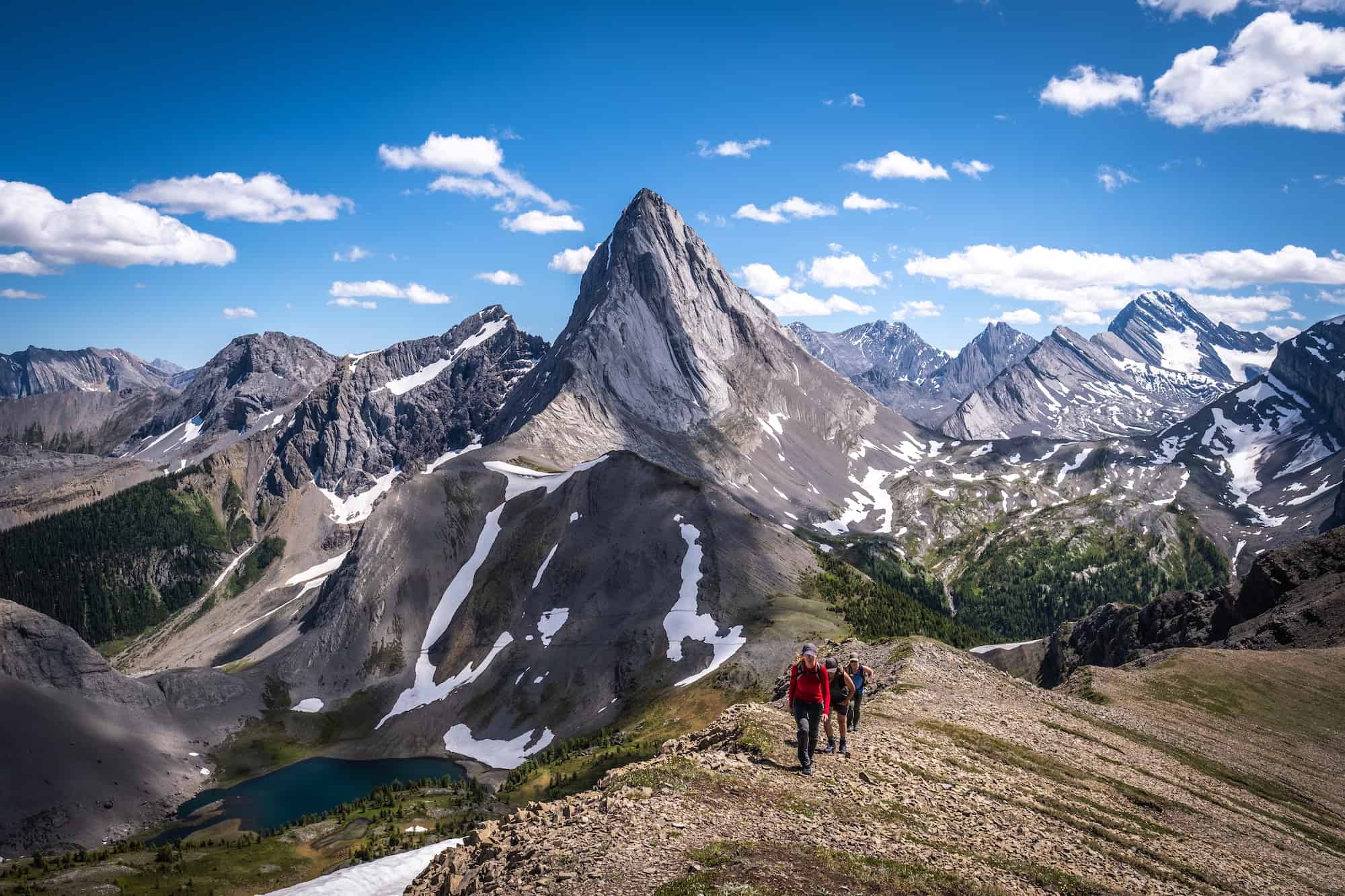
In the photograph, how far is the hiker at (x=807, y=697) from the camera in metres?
24.9

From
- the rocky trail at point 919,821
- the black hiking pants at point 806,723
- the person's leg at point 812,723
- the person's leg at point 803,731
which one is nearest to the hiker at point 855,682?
the rocky trail at point 919,821

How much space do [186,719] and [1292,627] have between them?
170 m

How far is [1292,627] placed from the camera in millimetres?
89375

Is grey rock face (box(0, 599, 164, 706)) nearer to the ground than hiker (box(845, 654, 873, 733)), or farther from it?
nearer to the ground

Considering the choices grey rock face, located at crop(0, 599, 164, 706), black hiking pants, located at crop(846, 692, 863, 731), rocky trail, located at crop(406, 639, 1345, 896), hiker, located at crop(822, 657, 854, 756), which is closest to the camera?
rocky trail, located at crop(406, 639, 1345, 896)

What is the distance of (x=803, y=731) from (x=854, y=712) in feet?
21.8

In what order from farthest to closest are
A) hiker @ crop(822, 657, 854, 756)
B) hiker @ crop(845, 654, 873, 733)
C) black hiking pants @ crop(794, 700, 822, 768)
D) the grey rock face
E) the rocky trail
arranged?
the grey rock face < hiker @ crop(845, 654, 873, 733) < hiker @ crop(822, 657, 854, 756) < black hiking pants @ crop(794, 700, 822, 768) < the rocky trail

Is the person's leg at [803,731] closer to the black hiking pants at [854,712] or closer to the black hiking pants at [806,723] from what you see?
the black hiking pants at [806,723]

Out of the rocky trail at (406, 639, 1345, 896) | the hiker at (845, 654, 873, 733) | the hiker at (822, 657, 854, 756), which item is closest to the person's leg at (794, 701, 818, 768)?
Answer: the rocky trail at (406, 639, 1345, 896)

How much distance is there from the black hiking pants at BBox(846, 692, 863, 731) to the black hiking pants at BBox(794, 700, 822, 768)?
4638 millimetres

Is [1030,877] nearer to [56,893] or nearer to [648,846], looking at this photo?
[648,846]

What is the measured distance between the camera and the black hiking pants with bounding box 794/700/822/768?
82.7 feet

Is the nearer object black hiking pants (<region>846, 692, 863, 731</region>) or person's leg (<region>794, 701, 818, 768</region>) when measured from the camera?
person's leg (<region>794, 701, 818, 768</region>)

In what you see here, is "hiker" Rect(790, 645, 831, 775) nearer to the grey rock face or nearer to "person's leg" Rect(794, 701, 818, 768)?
"person's leg" Rect(794, 701, 818, 768)
